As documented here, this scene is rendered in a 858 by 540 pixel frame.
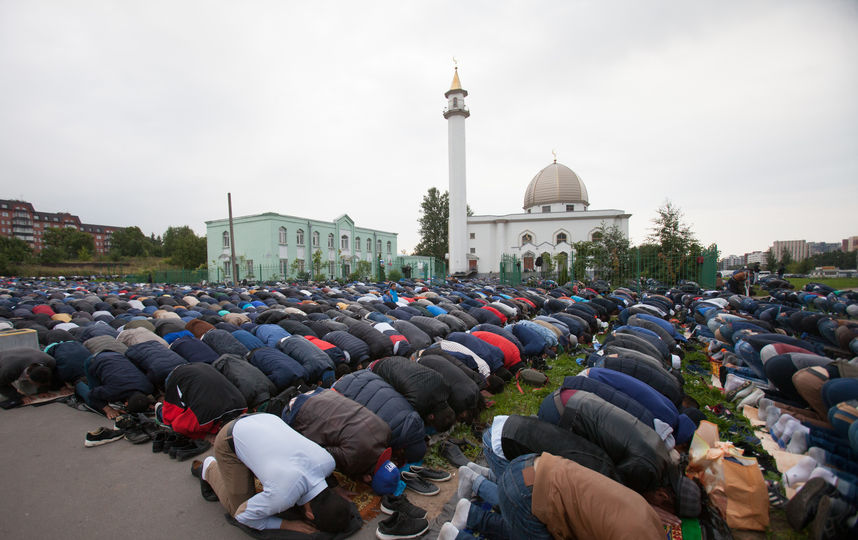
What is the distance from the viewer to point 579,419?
10.9 ft

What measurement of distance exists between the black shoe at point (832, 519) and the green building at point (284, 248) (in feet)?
101

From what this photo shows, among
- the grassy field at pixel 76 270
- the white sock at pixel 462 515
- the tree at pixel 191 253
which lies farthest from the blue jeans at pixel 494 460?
the tree at pixel 191 253

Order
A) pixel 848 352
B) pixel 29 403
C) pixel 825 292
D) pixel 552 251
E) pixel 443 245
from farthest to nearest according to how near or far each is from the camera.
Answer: pixel 443 245 → pixel 552 251 → pixel 825 292 → pixel 848 352 → pixel 29 403

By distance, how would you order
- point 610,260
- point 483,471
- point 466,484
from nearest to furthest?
point 466,484
point 483,471
point 610,260

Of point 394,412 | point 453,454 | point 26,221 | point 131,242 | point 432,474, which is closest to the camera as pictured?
point 432,474

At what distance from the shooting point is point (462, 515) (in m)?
3.02

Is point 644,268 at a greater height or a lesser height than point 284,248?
lesser

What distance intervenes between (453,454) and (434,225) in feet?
180

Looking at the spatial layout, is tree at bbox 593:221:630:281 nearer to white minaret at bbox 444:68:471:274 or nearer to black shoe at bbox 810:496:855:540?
white minaret at bbox 444:68:471:274

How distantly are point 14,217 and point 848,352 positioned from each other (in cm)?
13102

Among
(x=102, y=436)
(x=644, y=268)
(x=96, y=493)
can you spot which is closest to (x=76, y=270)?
(x=102, y=436)

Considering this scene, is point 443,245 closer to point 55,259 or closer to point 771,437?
point 771,437

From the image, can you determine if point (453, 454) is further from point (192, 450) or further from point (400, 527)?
point (192, 450)

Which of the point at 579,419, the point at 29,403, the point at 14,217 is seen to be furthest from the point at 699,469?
the point at 14,217
